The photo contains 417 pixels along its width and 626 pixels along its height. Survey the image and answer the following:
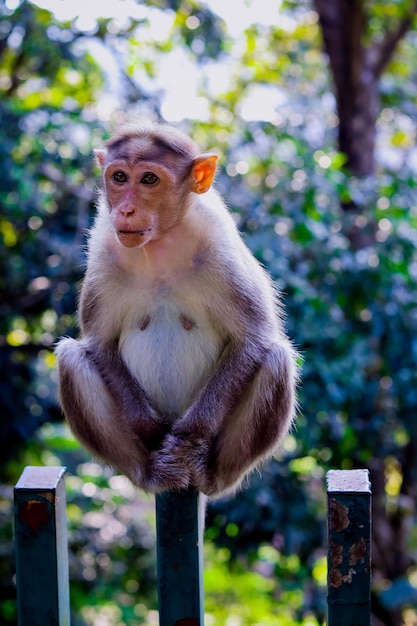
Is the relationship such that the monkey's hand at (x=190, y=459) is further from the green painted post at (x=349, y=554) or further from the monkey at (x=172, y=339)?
the green painted post at (x=349, y=554)

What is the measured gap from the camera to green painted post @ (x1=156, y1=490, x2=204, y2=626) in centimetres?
207

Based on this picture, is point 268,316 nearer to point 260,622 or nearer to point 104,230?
point 104,230

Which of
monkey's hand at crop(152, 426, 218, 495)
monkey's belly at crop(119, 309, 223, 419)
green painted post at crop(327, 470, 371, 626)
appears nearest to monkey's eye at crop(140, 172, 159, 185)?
monkey's belly at crop(119, 309, 223, 419)

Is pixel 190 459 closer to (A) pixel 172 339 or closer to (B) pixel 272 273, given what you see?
(A) pixel 172 339

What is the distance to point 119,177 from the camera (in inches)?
111

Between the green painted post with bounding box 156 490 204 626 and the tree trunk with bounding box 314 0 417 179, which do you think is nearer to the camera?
the green painted post with bounding box 156 490 204 626

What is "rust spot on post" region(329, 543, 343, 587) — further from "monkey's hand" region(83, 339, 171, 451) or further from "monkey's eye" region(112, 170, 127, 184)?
"monkey's eye" region(112, 170, 127, 184)

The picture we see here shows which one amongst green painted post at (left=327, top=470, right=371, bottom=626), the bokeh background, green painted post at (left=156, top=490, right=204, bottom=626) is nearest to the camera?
green painted post at (left=327, top=470, right=371, bottom=626)

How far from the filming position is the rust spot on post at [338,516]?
1.87 meters

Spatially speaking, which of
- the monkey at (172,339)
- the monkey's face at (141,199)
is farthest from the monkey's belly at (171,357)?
the monkey's face at (141,199)

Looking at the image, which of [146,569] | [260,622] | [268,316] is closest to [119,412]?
[268,316]

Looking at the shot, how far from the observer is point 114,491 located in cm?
633

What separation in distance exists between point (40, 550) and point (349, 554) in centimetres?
68

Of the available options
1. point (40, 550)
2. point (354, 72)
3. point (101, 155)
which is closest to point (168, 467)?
point (40, 550)
